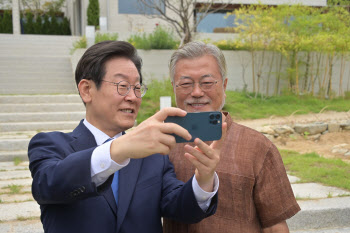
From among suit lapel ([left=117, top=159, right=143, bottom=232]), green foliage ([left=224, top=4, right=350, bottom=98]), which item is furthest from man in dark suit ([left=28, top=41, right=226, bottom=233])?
green foliage ([left=224, top=4, right=350, bottom=98])

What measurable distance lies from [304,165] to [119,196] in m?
5.19

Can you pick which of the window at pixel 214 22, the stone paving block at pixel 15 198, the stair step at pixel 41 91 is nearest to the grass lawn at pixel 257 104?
the stair step at pixel 41 91

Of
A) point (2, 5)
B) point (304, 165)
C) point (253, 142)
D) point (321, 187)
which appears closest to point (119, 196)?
point (253, 142)

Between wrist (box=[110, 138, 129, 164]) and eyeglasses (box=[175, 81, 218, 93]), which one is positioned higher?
eyeglasses (box=[175, 81, 218, 93])

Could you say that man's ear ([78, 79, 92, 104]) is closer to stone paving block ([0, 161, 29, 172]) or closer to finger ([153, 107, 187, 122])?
finger ([153, 107, 187, 122])

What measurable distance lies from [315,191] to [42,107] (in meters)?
7.21

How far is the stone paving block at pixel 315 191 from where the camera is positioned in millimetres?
4562

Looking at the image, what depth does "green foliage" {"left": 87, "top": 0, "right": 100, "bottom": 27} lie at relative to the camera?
18906mm

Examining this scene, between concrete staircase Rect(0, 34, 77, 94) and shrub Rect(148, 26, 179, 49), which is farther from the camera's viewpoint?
shrub Rect(148, 26, 179, 49)

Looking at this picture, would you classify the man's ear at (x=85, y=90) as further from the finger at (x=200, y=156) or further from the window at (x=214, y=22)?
the window at (x=214, y=22)

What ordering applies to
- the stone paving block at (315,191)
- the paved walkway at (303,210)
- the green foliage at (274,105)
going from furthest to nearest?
the green foliage at (274,105), the stone paving block at (315,191), the paved walkway at (303,210)

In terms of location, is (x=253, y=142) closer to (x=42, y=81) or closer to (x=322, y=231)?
(x=322, y=231)

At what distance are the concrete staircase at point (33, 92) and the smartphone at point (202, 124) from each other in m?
6.70

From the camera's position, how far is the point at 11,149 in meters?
7.48
